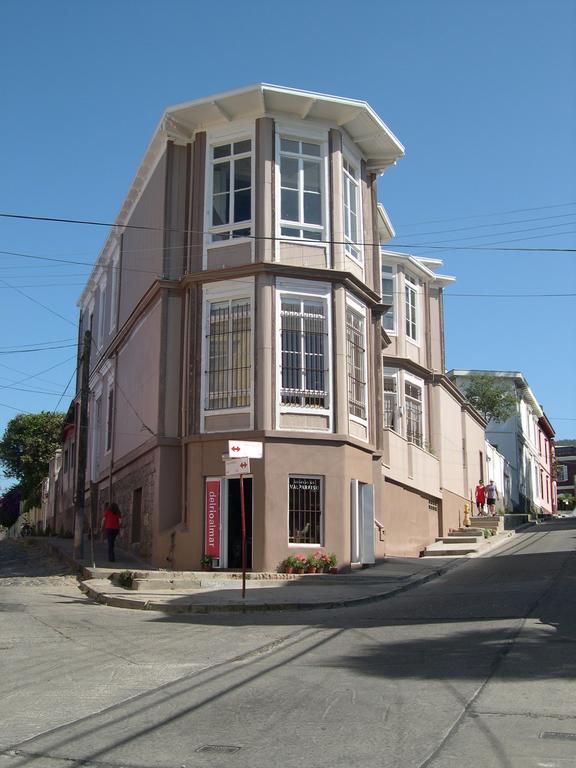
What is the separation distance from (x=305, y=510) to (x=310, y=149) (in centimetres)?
871

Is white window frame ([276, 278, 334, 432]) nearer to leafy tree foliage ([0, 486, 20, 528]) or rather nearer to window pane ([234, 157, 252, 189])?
window pane ([234, 157, 252, 189])

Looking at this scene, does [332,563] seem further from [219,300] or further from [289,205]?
[289,205]

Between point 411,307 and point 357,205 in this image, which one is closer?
point 357,205

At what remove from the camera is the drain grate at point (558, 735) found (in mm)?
6664

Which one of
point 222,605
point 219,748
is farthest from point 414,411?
point 219,748

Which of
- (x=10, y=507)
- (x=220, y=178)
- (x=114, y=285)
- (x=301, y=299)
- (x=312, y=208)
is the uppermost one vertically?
(x=220, y=178)

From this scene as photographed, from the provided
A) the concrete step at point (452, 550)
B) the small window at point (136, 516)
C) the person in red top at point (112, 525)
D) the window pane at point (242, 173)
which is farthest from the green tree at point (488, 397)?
the person in red top at point (112, 525)

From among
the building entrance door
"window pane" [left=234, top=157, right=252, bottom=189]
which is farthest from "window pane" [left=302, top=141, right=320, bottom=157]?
the building entrance door

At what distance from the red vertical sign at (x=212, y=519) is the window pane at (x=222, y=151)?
8091mm

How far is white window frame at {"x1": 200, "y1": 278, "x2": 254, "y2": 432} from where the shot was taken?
20422 millimetres

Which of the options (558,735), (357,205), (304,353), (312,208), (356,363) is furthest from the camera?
(357,205)

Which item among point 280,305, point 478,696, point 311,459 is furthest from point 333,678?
point 280,305

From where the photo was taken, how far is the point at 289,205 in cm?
2153

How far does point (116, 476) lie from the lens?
89.2 ft
